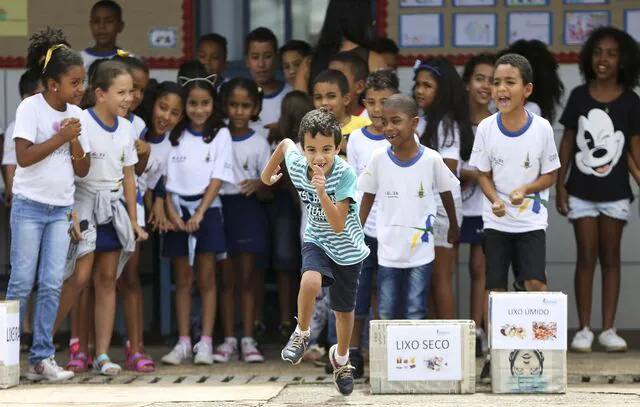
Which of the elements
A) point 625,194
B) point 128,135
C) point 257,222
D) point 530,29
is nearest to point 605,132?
point 625,194

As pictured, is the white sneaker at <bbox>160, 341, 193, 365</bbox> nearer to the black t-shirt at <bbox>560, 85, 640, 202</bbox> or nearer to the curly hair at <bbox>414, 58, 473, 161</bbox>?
the curly hair at <bbox>414, 58, 473, 161</bbox>

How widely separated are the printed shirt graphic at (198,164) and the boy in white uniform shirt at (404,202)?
1.18m

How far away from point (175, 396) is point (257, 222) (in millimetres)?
2032

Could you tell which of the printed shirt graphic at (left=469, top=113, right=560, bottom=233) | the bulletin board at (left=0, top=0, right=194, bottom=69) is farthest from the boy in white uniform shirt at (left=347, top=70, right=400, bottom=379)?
the bulletin board at (left=0, top=0, right=194, bottom=69)

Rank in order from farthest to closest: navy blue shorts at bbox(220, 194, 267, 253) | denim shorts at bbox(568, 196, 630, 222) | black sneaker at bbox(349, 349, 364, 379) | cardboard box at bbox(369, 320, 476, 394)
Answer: denim shorts at bbox(568, 196, 630, 222) < navy blue shorts at bbox(220, 194, 267, 253) < black sneaker at bbox(349, 349, 364, 379) < cardboard box at bbox(369, 320, 476, 394)

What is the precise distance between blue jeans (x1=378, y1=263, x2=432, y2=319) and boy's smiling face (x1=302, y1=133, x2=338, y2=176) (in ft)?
3.96

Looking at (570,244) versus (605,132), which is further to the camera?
(570,244)

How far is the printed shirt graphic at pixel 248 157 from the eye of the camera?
29.2ft

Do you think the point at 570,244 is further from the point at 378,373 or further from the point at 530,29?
the point at 378,373

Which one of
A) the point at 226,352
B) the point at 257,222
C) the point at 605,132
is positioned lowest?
the point at 226,352

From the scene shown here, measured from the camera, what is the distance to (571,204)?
29.6 feet

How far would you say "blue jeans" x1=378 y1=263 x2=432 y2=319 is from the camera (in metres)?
7.79

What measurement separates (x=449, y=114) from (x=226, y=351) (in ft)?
6.57

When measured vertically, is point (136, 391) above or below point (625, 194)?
below
